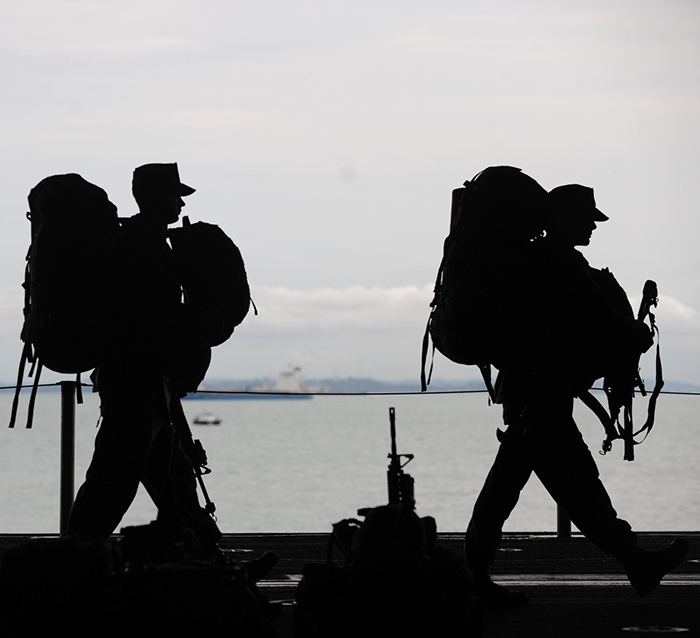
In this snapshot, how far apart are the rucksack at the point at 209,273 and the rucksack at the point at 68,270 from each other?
0.32 meters

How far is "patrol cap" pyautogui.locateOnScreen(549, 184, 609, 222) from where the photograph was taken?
5.52 metres

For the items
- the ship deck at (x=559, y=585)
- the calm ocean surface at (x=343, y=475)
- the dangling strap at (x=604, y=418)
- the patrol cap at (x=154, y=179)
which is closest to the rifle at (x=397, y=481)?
the ship deck at (x=559, y=585)

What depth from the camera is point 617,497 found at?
46.6 metres

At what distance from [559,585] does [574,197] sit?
1812mm

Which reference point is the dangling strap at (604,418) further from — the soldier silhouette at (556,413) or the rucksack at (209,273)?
the rucksack at (209,273)

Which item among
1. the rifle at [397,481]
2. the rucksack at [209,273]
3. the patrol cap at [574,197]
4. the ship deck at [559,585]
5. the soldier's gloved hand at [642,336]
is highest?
the patrol cap at [574,197]

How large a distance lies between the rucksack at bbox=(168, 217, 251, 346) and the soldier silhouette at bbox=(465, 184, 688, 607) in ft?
3.98

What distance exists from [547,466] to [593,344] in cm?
55

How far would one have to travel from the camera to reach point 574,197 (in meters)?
5.52

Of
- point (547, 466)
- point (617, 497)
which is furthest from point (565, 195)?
point (617, 497)

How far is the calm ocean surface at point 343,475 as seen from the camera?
126ft

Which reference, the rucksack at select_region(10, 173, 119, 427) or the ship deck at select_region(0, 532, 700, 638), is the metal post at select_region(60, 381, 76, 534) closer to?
the ship deck at select_region(0, 532, 700, 638)

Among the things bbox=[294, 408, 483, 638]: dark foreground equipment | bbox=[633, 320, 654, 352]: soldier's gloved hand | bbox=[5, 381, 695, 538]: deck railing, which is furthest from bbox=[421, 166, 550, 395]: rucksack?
bbox=[5, 381, 695, 538]: deck railing

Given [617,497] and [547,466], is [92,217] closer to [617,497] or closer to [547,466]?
[547,466]
